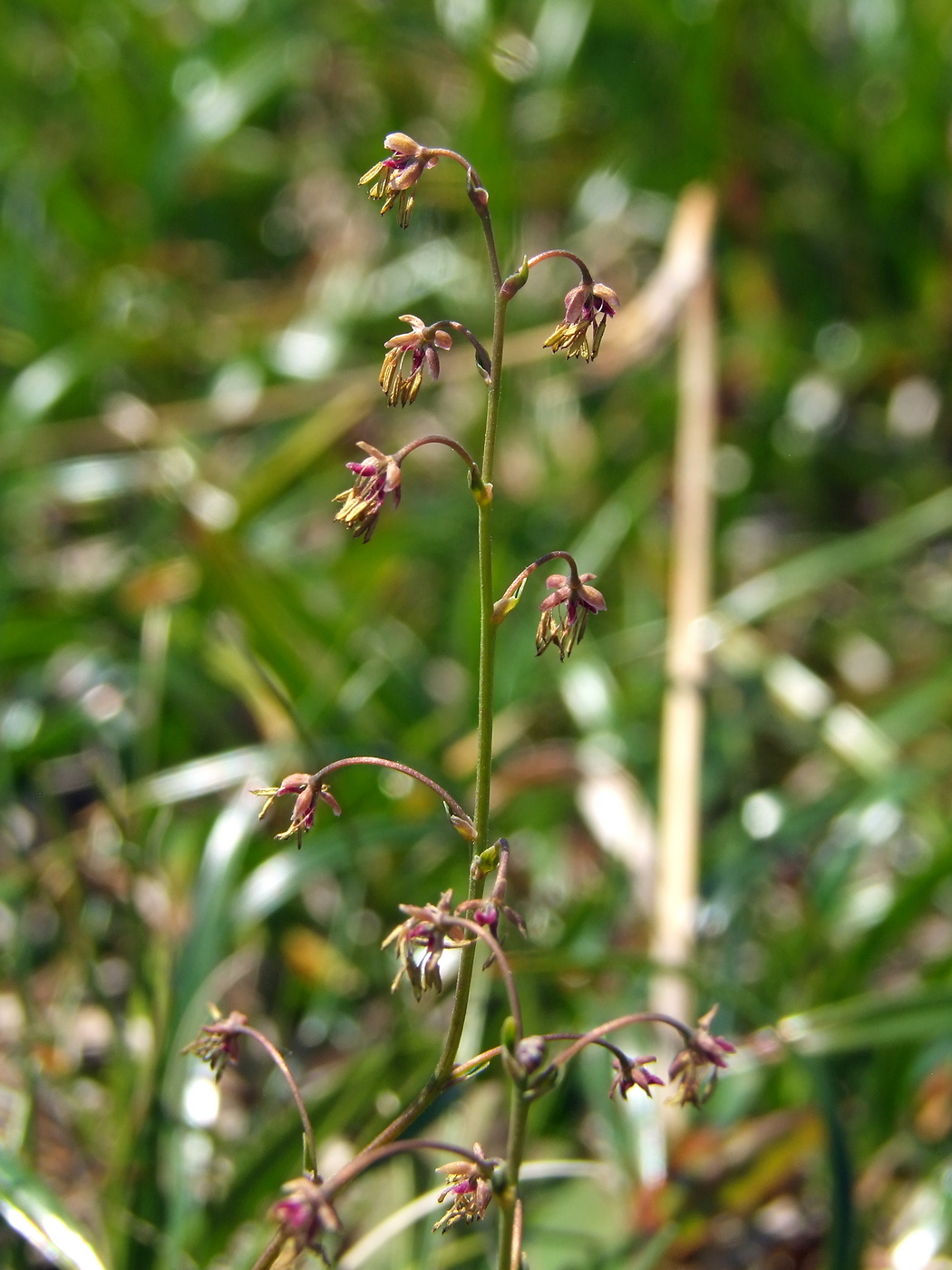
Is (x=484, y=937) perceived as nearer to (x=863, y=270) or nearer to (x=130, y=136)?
(x=863, y=270)

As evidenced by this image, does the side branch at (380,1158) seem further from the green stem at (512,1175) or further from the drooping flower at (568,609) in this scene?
the drooping flower at (568,609)

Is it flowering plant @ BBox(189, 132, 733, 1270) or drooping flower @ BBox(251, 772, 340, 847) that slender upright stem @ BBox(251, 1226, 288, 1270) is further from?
drooping flower @ BBox(251, 772, 340, 847)

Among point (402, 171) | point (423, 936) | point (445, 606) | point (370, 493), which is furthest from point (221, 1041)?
point (445, 606)

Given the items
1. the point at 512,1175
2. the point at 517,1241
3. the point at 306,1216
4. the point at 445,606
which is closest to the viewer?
the point at 306,1216

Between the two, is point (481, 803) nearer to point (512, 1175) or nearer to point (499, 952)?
point (499, 952)

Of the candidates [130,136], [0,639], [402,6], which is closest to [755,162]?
[402,6]
